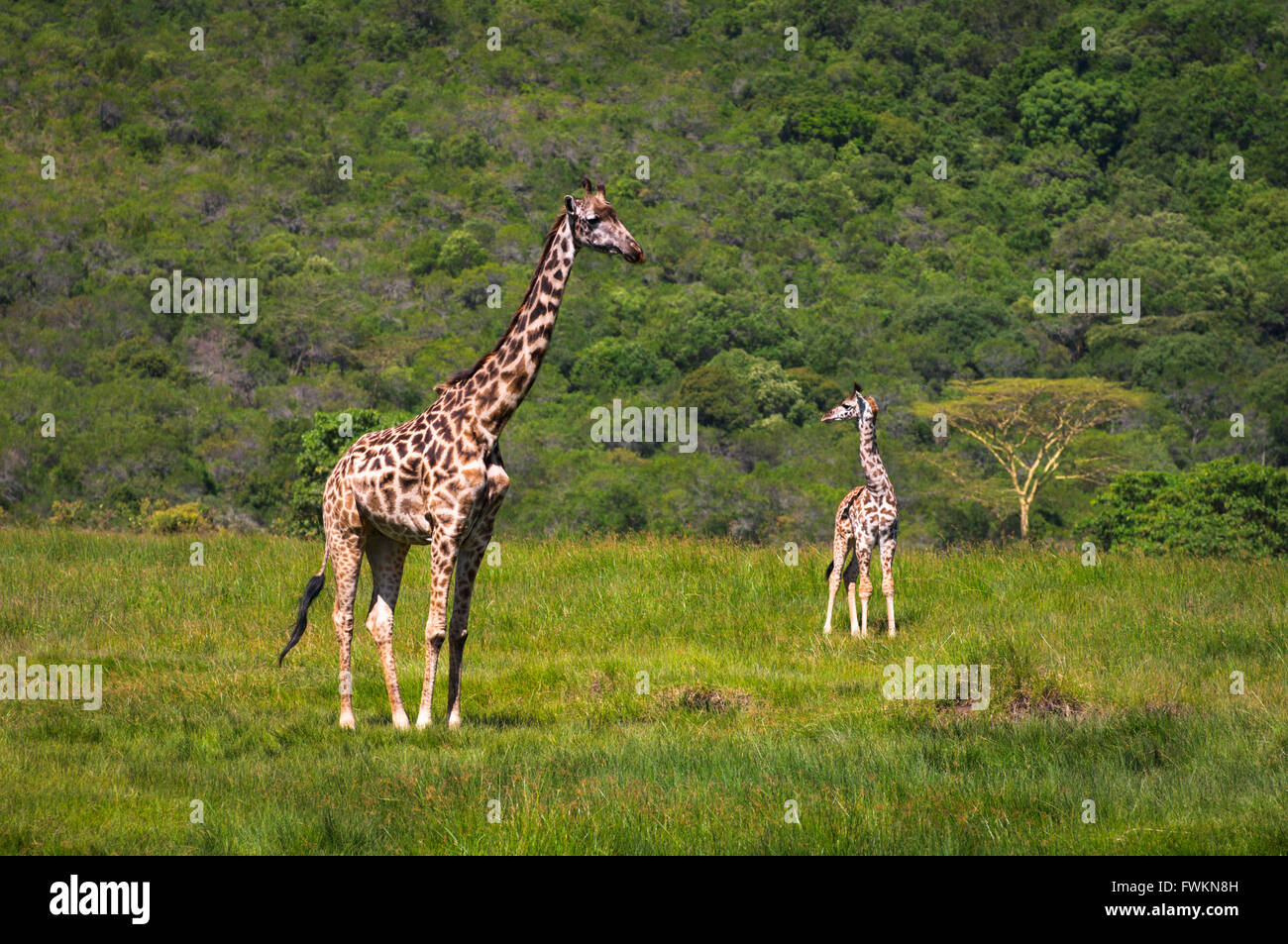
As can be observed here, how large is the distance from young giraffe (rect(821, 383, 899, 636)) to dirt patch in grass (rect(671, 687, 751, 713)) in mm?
2838

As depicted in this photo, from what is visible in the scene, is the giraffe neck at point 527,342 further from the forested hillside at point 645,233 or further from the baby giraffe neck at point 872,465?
the forested hillside at point 645,233

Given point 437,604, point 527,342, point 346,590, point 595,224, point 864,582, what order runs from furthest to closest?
point 864,582 < point 346,590 < point 527,342 < point 595,224 < point 437,604

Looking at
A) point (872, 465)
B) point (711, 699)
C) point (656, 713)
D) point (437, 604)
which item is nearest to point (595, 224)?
point (437, 604)

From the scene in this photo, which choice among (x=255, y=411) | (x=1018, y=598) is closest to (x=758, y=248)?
(x=255, y=411)

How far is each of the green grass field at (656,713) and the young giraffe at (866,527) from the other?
535 millimetres

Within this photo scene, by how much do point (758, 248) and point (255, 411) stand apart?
5839 cm

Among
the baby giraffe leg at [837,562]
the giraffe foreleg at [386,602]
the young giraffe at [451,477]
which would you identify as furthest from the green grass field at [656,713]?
the young giraffe at [451,477]

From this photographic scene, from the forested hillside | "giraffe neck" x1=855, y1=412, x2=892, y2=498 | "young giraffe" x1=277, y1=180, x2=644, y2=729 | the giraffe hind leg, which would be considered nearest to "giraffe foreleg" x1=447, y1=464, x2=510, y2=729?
"young giraffe" x1=277, y1=180, x2=644, y2=729

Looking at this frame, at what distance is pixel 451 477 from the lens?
10.4 meters

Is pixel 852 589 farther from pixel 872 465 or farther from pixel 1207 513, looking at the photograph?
pixel 1207 513

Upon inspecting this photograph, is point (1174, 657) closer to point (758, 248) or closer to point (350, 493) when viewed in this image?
point (350, 493)

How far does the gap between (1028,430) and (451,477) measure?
65.8 m

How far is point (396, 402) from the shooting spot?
88.0 m

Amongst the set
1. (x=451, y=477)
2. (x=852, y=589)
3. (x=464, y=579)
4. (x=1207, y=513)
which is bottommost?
(x=852, y=589)
